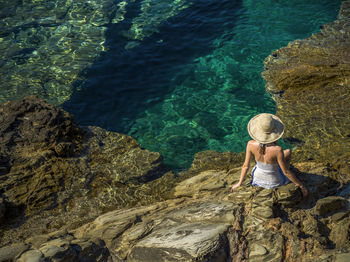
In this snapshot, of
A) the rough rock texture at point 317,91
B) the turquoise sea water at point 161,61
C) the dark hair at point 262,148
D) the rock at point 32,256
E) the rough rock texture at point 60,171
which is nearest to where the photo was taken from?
the rock at point 32,256

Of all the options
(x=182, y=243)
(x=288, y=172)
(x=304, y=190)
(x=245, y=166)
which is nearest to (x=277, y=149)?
(x=288, y=172)

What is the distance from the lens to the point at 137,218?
5.53 m

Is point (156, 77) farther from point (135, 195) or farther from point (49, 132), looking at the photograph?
point (135, 195)

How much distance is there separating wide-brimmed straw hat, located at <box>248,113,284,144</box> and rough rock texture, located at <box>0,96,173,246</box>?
2.35m

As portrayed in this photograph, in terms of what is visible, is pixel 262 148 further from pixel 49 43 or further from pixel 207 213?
pixel 49 43

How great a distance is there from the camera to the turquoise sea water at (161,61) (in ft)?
29.6

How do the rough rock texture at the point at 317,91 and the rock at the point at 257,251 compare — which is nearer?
the rock at the point at 257,251

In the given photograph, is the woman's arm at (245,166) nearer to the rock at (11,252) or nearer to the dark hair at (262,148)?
the dark hair at (262,148)

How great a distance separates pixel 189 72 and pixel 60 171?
18.8 feet

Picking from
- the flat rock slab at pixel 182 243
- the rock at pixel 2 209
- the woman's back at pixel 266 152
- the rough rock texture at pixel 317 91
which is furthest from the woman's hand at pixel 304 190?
the rock at pixel 2 209

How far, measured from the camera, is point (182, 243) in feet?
15.0

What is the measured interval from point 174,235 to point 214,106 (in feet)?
17.3

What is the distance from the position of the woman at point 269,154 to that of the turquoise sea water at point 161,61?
2624mm

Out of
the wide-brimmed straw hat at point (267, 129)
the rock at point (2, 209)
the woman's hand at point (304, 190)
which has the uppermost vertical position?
the wide-brimmed straw hat at point (267, 129)
